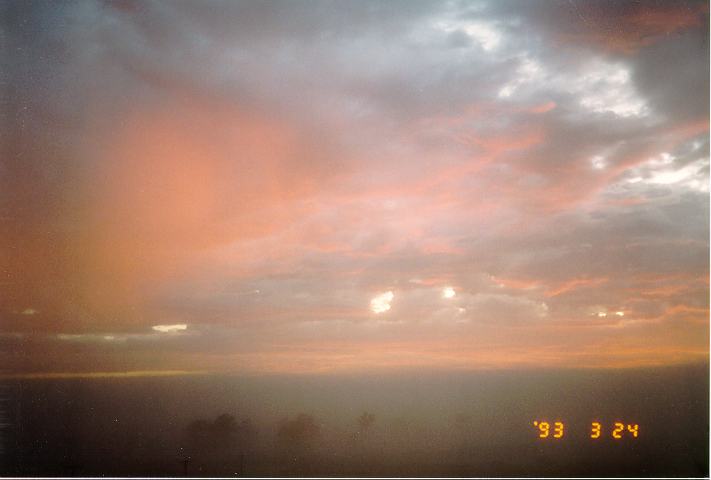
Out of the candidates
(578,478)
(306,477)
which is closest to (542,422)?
(578,478)

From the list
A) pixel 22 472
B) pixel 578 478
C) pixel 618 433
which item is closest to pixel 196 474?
pixel 22 472

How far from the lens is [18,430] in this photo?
14.5 feet

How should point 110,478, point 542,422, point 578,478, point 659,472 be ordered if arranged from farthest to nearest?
point 542,422 → point 659,472 → point 578,478 → point 110,478

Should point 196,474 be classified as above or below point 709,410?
below

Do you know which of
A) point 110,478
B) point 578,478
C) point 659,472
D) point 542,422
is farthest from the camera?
point 542,422

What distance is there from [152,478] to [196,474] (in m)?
0.43

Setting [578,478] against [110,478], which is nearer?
[110,478]

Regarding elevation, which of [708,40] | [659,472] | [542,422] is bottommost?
[659,472]

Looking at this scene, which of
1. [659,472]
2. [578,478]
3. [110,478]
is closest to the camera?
[110,478]

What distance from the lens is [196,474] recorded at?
13.6ft

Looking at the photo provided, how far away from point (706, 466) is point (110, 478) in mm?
5307

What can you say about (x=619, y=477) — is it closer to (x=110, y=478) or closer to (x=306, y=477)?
(x=306, y=477)

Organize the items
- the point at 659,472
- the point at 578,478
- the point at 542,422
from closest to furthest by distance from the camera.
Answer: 1. the point at 578,478
2. the point at 659,472
3. the point at 542,422

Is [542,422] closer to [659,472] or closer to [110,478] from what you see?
[659,472]
